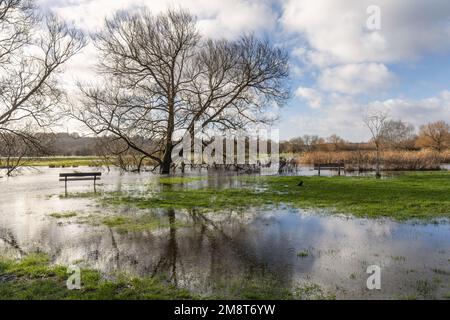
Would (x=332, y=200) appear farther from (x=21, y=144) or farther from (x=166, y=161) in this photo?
(x=166, y=161)

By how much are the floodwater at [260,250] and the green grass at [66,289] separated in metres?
0.31

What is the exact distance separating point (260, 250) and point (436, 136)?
71.0 m

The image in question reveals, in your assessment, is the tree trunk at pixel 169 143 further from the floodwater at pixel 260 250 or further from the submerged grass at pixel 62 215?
the floodwater at pixel 260 250

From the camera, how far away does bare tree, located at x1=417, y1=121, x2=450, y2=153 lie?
61.1 meters

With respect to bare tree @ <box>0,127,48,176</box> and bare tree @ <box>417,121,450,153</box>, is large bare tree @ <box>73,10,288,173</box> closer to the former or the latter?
bare tree @ <box>0,127,48,176</box>

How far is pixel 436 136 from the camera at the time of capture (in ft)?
210

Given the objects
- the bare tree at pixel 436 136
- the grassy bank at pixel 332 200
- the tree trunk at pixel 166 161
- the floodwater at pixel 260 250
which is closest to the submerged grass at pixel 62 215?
the floodwater at pixel 260 250

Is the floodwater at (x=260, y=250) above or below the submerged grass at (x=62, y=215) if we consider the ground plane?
below

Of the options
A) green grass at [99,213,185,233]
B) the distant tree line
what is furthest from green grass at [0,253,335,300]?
the distant tree line

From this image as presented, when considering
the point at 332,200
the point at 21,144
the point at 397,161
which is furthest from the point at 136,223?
the point at 397,161

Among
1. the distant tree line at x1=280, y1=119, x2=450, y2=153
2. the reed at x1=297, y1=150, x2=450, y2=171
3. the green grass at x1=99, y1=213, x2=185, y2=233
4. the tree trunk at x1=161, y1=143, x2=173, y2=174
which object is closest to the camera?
the green grass at x1=99, y1=213, x2=185, y2=233

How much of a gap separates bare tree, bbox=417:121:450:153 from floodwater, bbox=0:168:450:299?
206 ft

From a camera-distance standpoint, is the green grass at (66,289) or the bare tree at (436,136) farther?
the bare tree at (436,136)

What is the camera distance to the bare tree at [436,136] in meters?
61.1
